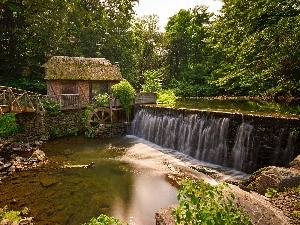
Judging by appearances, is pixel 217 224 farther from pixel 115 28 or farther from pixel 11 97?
pixel 115 28

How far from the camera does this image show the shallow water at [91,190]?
9195 millimetres

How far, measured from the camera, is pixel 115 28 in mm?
39656

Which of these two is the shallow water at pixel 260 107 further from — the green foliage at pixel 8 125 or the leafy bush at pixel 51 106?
the green foliage at pixel 8 125

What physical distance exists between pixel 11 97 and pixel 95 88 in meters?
17.2

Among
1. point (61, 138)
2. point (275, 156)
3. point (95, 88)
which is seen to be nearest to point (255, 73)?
point (275, 156)

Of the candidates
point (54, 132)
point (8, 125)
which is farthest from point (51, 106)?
point (8, 125)

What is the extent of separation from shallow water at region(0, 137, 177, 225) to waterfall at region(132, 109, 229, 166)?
2919mm

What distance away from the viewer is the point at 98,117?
23.0m

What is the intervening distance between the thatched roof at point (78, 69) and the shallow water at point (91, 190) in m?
10.0

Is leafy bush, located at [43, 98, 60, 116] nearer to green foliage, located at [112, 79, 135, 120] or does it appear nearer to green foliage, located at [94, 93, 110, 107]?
green foliage, located at [94, 93, 110, 107]

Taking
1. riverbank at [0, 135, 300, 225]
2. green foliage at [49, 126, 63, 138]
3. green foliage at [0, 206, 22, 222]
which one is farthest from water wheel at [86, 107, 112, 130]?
green foliage at [0, 206, 22, 222]

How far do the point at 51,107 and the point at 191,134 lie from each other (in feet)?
40.9

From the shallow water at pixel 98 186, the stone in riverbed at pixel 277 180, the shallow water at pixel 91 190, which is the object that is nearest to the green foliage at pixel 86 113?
the shallow water at pixel 98 186

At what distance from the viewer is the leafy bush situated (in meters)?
21.2
